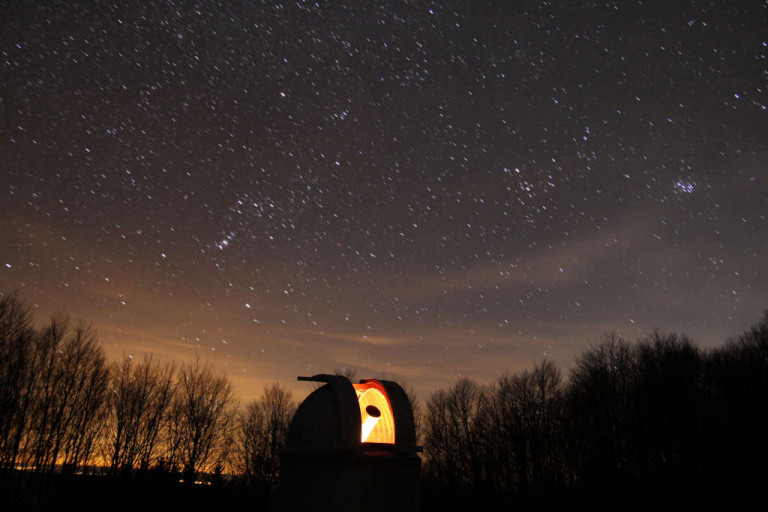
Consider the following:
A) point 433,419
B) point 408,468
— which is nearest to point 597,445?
point 433,419

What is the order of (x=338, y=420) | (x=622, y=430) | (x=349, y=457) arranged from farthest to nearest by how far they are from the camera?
(x=622, y=430), (x=338, y=420), (x=349, y=457)

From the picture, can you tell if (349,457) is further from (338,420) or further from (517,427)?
(517,427)

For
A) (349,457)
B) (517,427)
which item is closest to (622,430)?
(517,427)

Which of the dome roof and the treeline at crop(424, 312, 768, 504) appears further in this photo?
the treeline at crop(424, 312, 768, 504)

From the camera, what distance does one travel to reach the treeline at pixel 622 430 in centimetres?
2311

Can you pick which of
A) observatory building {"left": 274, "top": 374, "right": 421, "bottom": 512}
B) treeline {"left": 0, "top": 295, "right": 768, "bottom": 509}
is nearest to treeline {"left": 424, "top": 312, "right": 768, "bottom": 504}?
treeline {"left": 0, "top": 295, "right": 768, "bottom": 509}

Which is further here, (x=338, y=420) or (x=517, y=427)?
(x=517, y=427)

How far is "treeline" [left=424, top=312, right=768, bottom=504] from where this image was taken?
23109 mm

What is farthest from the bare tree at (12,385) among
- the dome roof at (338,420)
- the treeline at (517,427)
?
the dome roof at (338,420)

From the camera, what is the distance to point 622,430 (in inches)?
1140

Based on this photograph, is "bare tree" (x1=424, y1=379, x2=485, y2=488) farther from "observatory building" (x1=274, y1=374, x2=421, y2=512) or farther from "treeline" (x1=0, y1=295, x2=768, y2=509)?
"observatory building" (x1=274, y1=374, x2=421, y2=512)

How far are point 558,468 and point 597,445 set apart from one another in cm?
345

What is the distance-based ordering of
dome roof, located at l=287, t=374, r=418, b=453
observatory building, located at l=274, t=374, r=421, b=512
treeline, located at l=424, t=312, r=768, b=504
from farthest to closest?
1. treeline, located at l=424, t=312, r=768, b=504
2. dome roof, located at l=287, t=374, r=418, b=453
3. observatory building, located at l=274, t=374, r=421, b=512

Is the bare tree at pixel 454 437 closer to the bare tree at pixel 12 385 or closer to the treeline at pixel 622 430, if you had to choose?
the treeline at pixel 622 430
